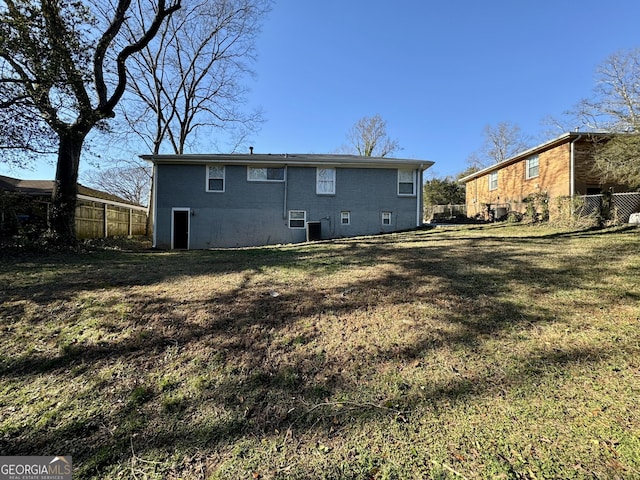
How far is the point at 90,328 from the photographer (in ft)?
11.0

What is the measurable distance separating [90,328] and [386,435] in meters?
3.34

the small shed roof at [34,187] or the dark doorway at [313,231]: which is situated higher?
the small shed roof at [34,187]

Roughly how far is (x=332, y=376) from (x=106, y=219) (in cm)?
1770

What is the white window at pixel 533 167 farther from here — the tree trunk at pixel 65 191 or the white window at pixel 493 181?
the tree trunk at pixel 65 191

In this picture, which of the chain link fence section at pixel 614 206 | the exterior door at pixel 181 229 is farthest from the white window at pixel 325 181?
the chain link fence section at pixel 614 206

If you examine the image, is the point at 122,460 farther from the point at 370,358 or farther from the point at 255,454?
the point at 370,358

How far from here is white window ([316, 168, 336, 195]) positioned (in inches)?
516

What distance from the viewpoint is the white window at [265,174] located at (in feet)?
42.6

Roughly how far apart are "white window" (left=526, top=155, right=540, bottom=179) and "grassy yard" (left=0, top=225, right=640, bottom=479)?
11.8 metres

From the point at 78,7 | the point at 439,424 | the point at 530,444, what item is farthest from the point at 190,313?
the point at 78,7

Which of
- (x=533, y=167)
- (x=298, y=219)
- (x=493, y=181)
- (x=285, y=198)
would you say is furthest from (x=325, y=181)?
(x=493, y=181)

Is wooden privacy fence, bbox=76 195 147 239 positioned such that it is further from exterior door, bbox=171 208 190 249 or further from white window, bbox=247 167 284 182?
white window, bbox=247 167 284 182

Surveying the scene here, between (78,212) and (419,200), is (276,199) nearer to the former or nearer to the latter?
(419,200)

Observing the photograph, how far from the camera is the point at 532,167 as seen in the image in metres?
14.5
